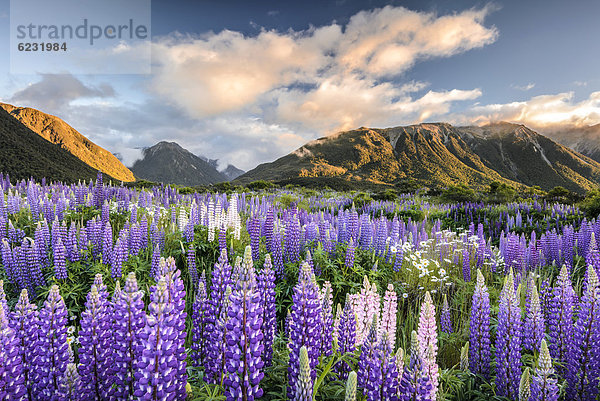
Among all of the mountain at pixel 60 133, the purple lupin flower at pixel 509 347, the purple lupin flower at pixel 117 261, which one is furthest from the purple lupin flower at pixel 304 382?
the mountain at pixel 60 133

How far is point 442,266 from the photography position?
7.42 m

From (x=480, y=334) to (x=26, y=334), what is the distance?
3.99 metres

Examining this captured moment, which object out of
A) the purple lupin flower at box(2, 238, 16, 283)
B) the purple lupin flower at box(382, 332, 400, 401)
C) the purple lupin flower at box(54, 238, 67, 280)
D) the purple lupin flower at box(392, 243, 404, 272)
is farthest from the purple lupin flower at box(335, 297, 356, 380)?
the purple lupin flower at box(2, 238, 16, 283)

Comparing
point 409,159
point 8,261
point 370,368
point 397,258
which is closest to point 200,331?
point 370,368

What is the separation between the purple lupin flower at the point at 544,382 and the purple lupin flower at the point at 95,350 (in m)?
2.97

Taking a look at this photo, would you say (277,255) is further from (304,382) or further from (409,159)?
(409,159)

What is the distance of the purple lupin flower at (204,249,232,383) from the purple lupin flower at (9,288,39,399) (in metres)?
1.17

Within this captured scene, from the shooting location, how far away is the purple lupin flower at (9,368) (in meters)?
1.84

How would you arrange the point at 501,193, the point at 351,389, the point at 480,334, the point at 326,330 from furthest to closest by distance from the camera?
1. the point at 501,193
2. the point at 480,334
3. the point at 326,330
4. the point at 351,389

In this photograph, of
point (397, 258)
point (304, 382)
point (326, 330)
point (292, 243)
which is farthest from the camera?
point (397, 258)

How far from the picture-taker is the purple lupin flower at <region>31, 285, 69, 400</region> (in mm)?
2051

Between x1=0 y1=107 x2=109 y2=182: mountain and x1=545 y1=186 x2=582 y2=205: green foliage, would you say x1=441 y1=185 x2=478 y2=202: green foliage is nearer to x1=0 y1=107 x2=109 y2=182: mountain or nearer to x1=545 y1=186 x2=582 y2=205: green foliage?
x1=545 y1=186 x2=582 y2=205: green foliage

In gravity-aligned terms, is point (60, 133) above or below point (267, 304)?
above

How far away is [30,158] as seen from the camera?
21.5 meters
